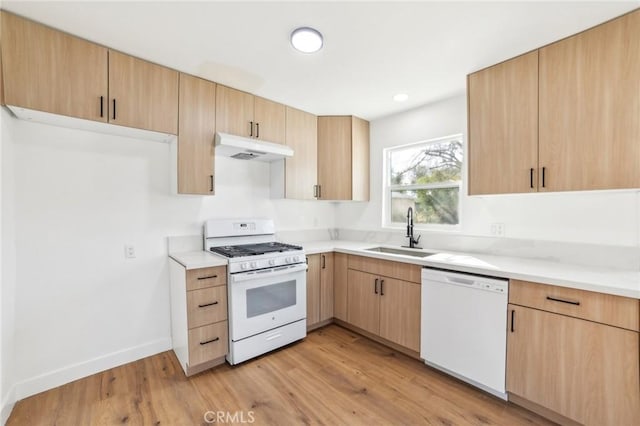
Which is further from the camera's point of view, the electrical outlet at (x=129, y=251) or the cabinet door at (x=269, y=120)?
the cabinet door at (x=269, y=120)

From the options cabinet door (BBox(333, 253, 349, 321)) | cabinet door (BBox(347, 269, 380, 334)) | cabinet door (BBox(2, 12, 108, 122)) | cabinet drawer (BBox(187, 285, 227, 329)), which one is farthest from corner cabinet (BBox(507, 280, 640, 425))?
cabinet door (BBox(2, 12, 108, 122))

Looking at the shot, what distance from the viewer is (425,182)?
3.01 m

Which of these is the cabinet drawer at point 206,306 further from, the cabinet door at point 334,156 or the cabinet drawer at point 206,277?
the cabinet door at point 334,156

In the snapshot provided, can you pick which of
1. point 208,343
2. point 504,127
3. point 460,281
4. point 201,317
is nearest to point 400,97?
point 504,127

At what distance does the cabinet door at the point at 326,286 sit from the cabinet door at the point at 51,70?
224cm

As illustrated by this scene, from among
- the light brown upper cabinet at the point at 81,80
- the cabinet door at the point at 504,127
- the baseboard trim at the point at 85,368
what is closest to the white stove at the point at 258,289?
the baseboard trim at the point at 85,368

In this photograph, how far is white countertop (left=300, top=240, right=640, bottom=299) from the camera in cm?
144

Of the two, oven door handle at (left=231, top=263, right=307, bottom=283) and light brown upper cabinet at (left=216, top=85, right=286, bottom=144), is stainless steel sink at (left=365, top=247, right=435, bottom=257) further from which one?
light brown upper cabinet at (left=216, top=85, right=286, bottom=144)

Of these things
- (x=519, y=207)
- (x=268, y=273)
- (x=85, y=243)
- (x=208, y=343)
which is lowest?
(x=208, y=343)

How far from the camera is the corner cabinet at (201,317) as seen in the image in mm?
2068

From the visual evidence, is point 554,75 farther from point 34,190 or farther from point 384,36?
point 34,190

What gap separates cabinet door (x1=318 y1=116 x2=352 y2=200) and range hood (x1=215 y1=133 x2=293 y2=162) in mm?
592

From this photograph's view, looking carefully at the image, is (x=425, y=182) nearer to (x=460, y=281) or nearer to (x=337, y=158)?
(x=337, y=158)

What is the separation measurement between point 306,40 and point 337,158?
1.58 meters
